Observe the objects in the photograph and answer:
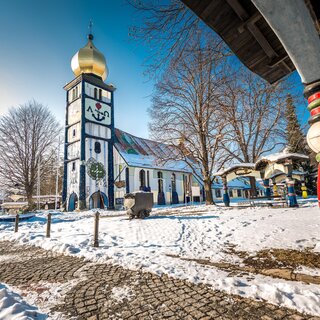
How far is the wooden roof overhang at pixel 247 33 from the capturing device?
7.33ft

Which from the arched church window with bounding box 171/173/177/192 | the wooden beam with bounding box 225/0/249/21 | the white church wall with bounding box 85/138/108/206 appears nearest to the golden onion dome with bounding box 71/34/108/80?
the white church wall with bounding box 85/138/108/206

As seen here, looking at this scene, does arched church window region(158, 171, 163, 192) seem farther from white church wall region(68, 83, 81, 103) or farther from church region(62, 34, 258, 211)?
white church wall region(68, 83, 81, 103)

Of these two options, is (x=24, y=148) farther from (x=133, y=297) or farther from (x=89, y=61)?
(x=133, y=297)

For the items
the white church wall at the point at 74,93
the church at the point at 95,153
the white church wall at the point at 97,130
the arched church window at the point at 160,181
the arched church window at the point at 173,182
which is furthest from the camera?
the arched church window at the point at 173,182

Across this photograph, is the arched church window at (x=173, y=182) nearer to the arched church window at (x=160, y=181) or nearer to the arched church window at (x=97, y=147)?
the arched church window at (x=160, y=181)

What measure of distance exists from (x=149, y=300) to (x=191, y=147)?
1541cm

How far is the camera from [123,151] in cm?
2736

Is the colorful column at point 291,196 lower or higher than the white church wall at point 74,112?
lower

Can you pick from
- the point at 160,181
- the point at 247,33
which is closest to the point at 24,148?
the point at 160,181

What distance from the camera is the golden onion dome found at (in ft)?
84.0

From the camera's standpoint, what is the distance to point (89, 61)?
25641 mm

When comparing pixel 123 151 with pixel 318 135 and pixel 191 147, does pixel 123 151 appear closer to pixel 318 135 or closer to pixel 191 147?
pixel 191 147

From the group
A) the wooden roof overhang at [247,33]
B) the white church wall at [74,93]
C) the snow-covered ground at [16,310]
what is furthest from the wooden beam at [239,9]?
the white church wall at [74,93]

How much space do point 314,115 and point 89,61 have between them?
93.8ft
